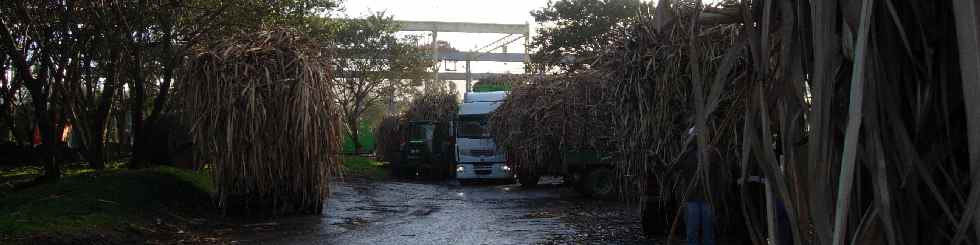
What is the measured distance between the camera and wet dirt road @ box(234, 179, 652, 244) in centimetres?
1195

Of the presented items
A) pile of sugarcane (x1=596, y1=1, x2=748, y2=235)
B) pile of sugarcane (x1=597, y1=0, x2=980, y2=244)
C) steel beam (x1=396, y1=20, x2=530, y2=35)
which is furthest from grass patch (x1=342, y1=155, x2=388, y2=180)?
pile of sugarcane (x1=597, y1=0, x2=980, y2=244)

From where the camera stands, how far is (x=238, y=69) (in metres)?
14.0

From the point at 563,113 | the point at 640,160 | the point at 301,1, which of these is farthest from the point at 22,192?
the point at 563,113

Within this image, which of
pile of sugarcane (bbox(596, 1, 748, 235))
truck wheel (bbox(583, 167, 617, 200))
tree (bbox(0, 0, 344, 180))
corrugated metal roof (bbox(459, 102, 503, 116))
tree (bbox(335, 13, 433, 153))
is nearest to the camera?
pile of sugarcane (bbox(596, 1, 748, 235))

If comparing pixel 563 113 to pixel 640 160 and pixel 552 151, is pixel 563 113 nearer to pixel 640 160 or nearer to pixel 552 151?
pixel 552 151

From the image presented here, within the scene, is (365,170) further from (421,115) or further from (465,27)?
(465,27)

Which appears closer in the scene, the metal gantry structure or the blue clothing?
the blue clothing

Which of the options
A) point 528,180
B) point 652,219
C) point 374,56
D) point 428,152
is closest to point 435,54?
point 374,56

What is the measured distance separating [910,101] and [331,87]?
1391 centimetres

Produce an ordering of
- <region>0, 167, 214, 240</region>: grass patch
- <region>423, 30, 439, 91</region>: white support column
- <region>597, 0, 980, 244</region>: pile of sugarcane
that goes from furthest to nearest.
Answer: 1. <region>423, 30, 439, 91</region>: white support column
2. <region>0, 167, 214, 240</region>: grass patch
3. <region>597, 0, 980, 244</region>: pile of sugarcane

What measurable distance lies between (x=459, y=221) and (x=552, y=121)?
7.41 metres

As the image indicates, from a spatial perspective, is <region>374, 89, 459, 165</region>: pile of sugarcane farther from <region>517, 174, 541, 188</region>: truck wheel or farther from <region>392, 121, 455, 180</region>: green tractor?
<region>517, 174, 541, 188</region>: truck wheel

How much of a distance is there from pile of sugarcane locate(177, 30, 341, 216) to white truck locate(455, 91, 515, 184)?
41.1ft

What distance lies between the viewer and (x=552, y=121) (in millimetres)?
21734
